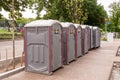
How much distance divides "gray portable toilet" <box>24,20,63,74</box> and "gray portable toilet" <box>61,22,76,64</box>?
1.32m

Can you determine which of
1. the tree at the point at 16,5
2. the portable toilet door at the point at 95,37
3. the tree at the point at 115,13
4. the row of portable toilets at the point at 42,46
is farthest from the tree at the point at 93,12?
the row of portable toilets at the point at 42,46

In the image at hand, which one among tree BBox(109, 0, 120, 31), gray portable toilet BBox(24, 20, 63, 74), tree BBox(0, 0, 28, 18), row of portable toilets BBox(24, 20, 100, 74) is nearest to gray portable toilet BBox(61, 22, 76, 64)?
row of portable toilets BBox(24, 20, 100, 74)

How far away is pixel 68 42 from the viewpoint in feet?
28.4

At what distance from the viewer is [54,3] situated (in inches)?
1240

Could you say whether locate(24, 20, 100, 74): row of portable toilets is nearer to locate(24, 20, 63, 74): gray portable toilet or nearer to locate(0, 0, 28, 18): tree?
locate(24, 20, 63, 74): gray portable toilet

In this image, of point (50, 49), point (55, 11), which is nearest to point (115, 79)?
point (50, 49)

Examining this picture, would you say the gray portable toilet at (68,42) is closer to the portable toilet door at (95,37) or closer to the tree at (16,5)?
the portable toilet door at (95,37)

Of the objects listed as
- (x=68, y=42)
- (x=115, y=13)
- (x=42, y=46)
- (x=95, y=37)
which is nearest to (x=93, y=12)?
(x=115, y=13)

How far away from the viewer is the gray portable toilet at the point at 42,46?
21.5 ft

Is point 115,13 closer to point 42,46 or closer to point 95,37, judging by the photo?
point 95,37

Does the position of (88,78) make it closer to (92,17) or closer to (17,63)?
(17,63)

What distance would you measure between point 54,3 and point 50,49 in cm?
2574

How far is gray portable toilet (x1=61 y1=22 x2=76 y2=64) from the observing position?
848 cm

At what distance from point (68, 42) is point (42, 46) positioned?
2251 millimetres
